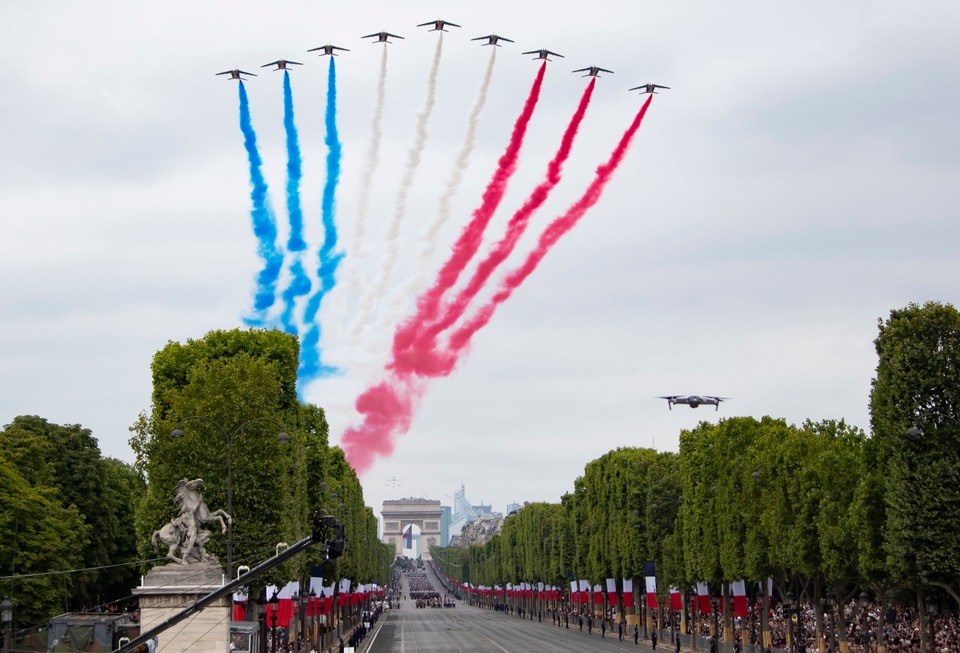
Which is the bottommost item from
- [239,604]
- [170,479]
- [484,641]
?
[484,641]

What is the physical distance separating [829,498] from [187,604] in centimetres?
3603

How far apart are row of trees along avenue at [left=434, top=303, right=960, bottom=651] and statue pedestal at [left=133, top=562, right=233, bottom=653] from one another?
28571mm

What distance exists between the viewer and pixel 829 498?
68.2 meters

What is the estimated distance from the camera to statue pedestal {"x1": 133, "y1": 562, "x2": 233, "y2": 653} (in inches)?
1870

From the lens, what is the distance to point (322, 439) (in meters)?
110

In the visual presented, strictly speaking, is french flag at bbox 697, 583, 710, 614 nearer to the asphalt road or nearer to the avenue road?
the avenue road

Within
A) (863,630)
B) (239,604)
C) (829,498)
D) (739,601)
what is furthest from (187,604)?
(863,630)

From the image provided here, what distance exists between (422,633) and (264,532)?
6531cm

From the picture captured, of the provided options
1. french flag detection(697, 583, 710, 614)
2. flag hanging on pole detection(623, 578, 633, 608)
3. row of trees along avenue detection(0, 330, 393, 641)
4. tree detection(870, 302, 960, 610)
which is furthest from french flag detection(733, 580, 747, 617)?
flag hanging on pole detection(623, 578, 633, 608)

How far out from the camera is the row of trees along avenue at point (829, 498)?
181 ft

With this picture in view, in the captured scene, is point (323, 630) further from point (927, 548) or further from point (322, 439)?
point (927, 548)

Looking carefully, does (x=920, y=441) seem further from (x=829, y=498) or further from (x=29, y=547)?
(x=29, y=547)

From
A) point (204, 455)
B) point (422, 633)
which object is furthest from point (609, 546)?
point (204, 455)

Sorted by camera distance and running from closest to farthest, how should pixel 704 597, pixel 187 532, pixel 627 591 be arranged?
pixel 187 532 → pixel 704 597 → pixel 627 591
